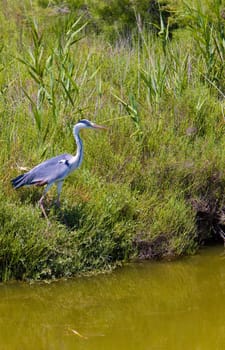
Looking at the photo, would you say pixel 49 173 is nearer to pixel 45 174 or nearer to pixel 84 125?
pixel 45 174

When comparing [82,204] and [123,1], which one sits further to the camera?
[123,1]

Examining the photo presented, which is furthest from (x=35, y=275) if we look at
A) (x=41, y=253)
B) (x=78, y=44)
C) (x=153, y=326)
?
(x=78, y=44)

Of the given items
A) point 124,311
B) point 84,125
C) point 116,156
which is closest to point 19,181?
point 84,125

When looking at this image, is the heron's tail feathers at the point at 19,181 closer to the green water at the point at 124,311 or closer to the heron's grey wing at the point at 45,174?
the heron's grey wing at the point at 45,174

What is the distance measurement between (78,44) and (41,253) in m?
5.24

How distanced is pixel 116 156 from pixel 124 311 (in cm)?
205

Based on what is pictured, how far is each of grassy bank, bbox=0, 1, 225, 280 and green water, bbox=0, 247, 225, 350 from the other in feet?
0.80

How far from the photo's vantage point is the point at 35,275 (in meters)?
7.09

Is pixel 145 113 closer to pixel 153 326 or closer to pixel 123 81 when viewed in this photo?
pixel 123 81

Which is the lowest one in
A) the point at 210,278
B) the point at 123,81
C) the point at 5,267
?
the point at 210,278

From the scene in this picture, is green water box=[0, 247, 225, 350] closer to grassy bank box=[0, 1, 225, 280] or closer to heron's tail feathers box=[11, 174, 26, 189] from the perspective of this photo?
grassy bank box=[0, 1, 225, 280]

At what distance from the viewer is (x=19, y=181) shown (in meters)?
7.34

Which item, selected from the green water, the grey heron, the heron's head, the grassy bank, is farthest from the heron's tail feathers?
the green water

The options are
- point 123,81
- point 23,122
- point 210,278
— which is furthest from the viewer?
point 123,81
